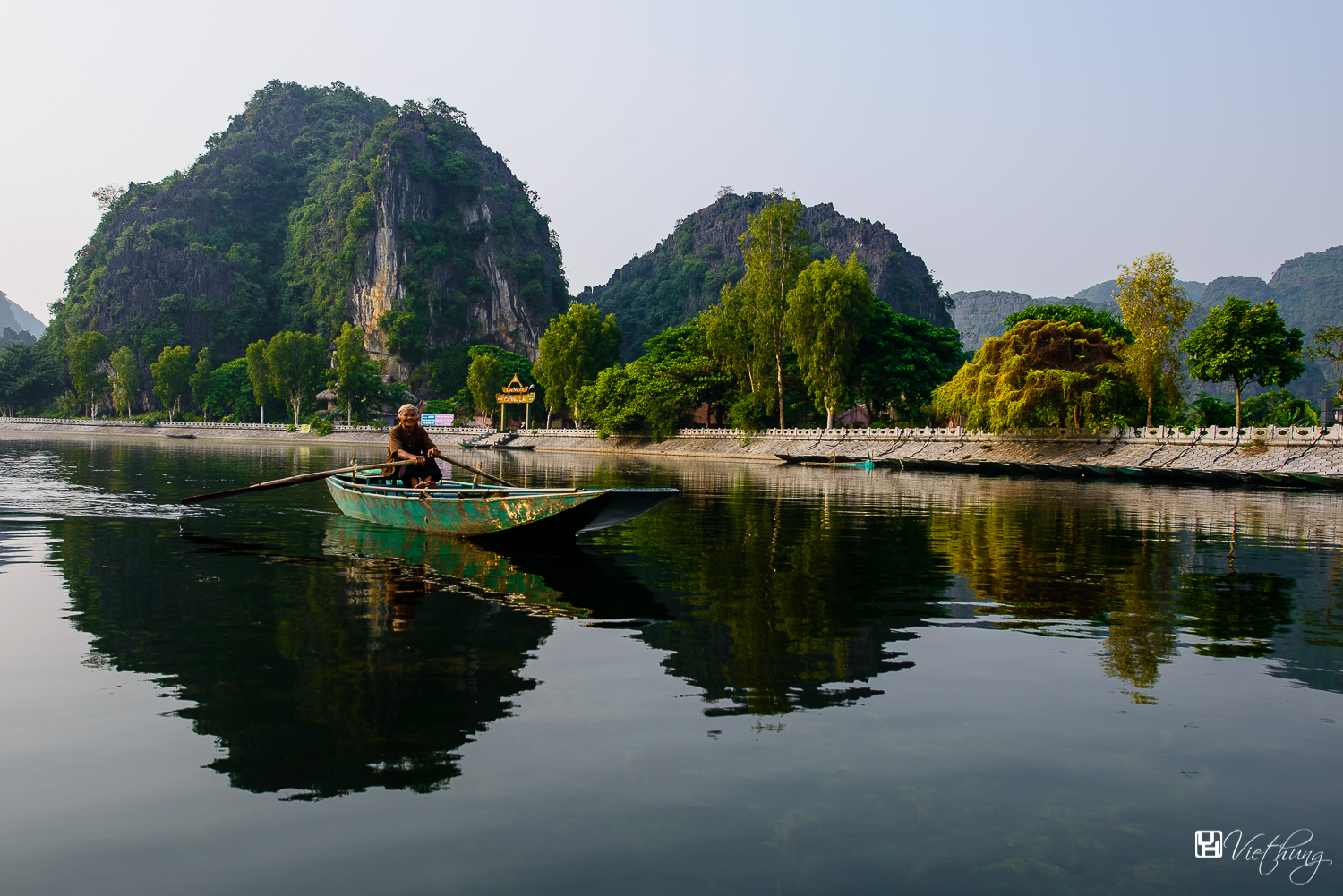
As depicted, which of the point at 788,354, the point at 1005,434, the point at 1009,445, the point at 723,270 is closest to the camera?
the point at 1009,445

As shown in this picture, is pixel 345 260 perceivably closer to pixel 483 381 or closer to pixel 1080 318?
pixel 483 381

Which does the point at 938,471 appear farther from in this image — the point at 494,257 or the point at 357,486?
the point at 494,257

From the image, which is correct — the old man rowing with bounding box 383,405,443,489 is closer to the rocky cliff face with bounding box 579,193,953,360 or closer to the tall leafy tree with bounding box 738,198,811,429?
the tall leafy tree with bounding box 738,198,811,429

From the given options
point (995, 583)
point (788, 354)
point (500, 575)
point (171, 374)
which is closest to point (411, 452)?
point (500, 575)

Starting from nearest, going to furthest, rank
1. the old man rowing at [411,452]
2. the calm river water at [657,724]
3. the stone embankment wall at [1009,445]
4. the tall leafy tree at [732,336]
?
1. the calm river water at [657,724]
2. the old man rowing at [411,452]
3. the stone embankment wall at [1009,445]
4. the tall leafy tree at [732,336]

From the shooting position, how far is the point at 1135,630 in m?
9.41

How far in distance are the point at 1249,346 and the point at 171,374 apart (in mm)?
112553

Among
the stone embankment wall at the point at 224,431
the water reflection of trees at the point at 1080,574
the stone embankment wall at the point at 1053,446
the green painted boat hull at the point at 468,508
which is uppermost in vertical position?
the stone embankment wall at the point at 224,431

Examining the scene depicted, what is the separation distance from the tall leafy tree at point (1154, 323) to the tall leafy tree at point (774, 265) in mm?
21806

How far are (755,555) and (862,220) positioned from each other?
173 metres

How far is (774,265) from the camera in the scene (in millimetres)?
62750

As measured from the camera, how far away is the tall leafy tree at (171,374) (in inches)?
4321

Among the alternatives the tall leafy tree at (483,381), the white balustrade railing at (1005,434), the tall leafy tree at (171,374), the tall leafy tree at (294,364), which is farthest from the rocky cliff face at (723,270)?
the white balustrade railing at (1005,434)

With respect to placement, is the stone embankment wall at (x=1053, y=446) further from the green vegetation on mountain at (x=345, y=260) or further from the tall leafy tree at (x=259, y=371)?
the green vegetation on mountain at (x=345, y=260)
